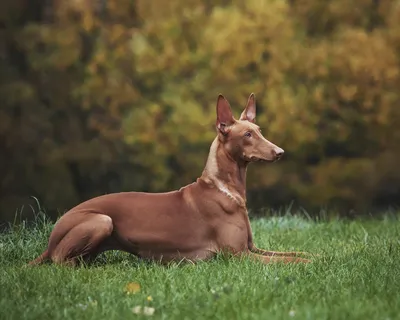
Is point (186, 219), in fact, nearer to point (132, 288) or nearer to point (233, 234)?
point (233, 234)

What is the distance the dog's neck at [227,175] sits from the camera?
5945mm

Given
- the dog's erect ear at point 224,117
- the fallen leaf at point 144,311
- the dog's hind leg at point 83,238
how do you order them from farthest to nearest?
the dog's erect ear at point 224,117 → the dog's hind leg at point 83,238 → the fallen leaf at point 144,311

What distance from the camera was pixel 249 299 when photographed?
429 centimetres

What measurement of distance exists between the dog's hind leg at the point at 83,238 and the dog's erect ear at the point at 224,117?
1.07 metres

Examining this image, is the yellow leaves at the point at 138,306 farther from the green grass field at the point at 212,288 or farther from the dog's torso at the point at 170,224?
the dog's torso at the point at 170,224

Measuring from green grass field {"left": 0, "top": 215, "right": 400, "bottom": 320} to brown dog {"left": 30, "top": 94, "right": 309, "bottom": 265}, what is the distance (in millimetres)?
155

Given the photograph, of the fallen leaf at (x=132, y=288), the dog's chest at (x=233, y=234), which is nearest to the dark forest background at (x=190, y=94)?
the dog's chest at (x=233, y=234)

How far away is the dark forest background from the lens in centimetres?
1291

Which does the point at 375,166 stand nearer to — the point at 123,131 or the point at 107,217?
the point at 123,131

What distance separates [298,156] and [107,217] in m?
8.03

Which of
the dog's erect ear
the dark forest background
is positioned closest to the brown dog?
the dog's erect ear

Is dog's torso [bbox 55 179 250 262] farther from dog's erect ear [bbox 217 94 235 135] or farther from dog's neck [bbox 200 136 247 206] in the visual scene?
dog's erect ear [bbox 217 94 235 135]

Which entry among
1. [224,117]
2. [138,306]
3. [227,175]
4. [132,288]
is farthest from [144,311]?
[224,117]

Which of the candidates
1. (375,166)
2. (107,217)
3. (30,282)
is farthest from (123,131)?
(30,282)
